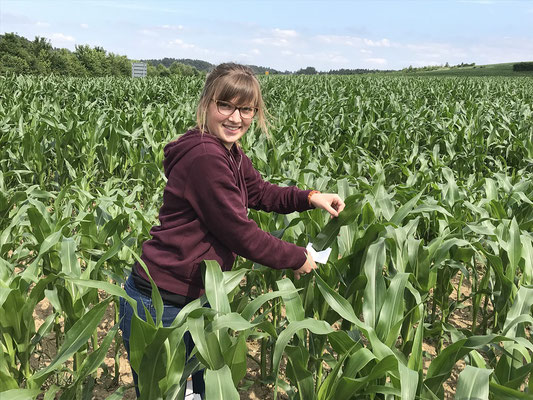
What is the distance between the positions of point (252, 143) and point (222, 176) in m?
4.50

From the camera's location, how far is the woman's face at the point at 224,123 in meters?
1.70

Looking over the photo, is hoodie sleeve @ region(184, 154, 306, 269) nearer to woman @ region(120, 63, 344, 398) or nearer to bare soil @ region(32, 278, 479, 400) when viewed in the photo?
woman @ region(120, 63, 344, 398)

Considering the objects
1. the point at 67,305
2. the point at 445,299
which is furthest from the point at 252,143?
the point at 67,305

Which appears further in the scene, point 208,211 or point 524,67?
point 524,67

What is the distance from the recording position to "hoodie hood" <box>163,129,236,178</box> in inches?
64.9

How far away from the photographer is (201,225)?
5.55 ft

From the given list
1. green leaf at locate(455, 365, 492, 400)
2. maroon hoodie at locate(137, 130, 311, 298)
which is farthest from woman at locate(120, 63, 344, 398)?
green leaf at locate(455, 365, 492, 400)

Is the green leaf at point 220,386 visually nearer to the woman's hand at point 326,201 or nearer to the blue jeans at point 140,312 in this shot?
the blue jeans at point 140,312

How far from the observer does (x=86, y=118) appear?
22.8 feet

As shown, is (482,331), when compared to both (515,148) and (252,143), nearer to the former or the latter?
(252,143)

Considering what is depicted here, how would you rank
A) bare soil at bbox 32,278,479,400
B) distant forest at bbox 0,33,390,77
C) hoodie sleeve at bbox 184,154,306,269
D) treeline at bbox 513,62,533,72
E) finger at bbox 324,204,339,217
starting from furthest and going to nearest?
treeline at bbox 513,62,533,72 < distant forest at bbox 0,33,390,77 < bare soil at bbox 32,278,479,400 < finger at bbox 324,204,339,217 < hoodie sleeve at bbox 184,154,306,269

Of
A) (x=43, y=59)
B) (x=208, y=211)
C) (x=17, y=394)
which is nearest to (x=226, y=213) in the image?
(x=208, y=211)

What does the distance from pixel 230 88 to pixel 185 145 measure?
276mm

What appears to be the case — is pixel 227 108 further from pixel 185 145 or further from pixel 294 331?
pixel 294 331
